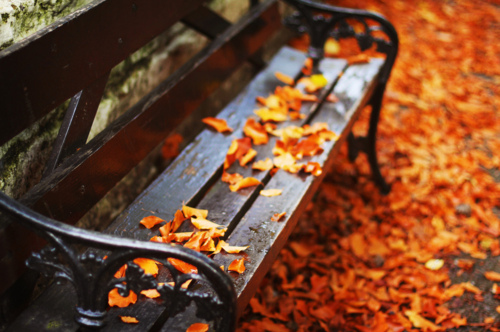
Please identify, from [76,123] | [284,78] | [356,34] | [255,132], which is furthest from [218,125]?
[356,34]


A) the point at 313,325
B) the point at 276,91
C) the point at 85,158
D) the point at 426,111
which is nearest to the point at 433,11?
the point at 426,111

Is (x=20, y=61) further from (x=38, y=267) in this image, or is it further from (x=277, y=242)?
(x=277, y=242)

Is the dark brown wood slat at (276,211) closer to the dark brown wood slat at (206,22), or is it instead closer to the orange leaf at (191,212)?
the orange leaf at (191,212)

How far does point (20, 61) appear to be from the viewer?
4.64 ft

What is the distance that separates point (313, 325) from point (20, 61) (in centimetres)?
162

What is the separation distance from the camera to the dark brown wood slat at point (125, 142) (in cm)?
149

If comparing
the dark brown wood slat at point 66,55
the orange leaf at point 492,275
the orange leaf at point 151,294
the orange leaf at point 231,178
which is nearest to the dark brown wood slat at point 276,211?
the orange leaf at point 231,178

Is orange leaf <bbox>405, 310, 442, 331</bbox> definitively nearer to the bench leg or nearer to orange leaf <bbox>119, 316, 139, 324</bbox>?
the bench leg

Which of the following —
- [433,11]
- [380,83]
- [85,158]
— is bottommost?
[433,11]

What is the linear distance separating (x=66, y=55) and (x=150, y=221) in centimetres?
63

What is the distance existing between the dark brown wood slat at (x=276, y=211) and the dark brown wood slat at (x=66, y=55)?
2.50 ft

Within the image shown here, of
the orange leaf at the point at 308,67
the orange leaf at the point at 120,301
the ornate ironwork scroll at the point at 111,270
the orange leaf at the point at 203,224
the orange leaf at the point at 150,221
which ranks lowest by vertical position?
the orange leaf at the point at 120,301

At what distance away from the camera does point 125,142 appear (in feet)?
6.17

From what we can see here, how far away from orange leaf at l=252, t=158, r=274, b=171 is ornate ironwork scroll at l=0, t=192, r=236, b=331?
2.71 ft
